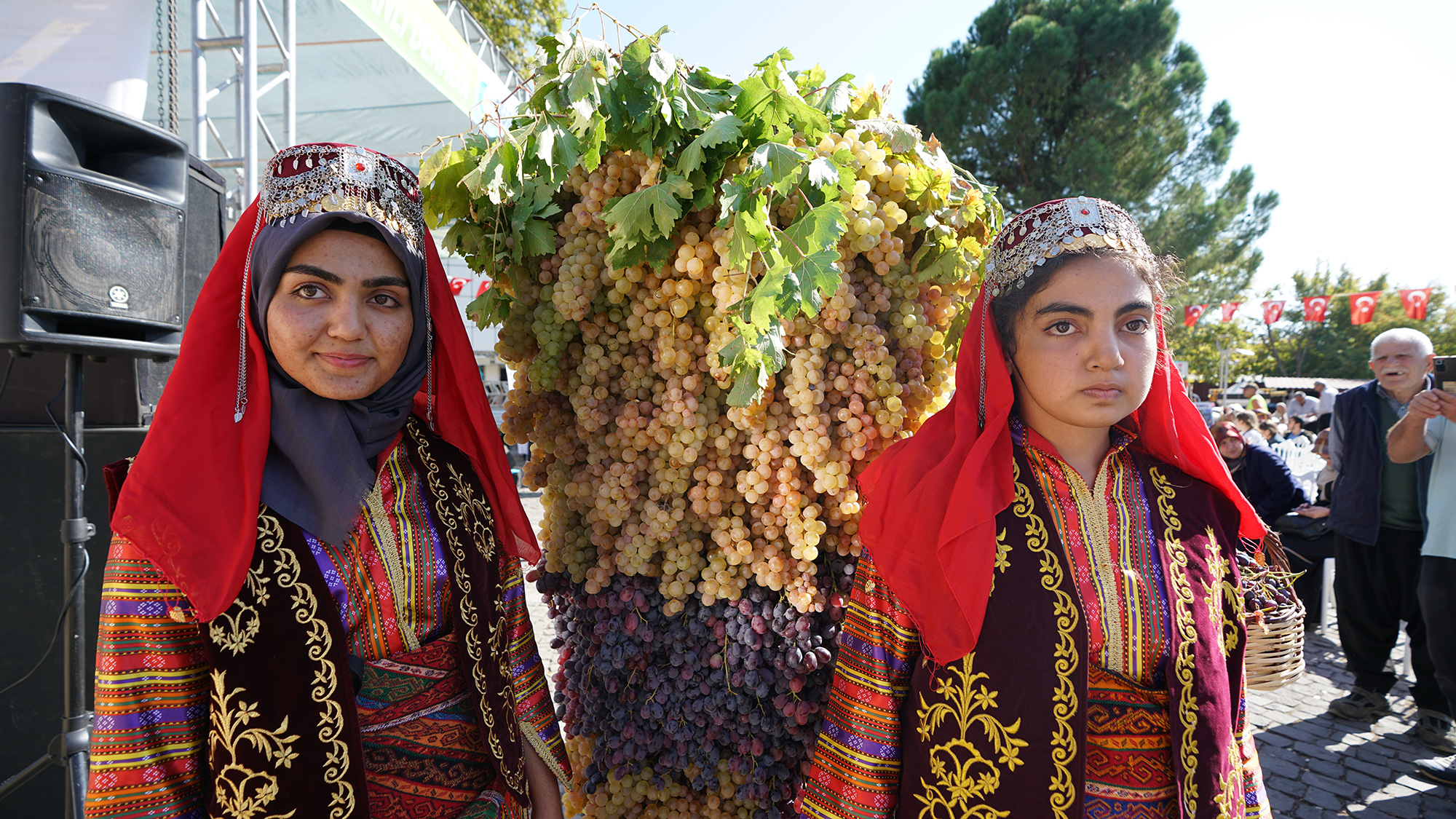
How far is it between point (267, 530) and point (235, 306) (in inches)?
17.0

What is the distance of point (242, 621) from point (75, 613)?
1395mm

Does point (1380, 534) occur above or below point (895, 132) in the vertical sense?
below

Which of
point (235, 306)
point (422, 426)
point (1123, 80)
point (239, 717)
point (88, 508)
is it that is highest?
point (1123, 80)

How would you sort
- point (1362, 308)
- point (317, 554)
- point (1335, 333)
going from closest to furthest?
point (317, 554) < point (1362, 308) < point (1335, 333)

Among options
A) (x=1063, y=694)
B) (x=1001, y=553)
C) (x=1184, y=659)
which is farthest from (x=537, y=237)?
(x=1184, y=659)

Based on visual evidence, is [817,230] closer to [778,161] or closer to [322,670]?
[778,161]

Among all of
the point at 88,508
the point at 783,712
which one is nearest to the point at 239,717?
the point at 783,712

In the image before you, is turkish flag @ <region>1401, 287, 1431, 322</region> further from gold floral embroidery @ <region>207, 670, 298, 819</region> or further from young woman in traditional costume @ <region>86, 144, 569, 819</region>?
gold floral embroidery @ <region>207, 670, 298, 819</region>

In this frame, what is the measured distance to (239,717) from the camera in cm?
115

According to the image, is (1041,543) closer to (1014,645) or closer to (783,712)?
(1014,645)

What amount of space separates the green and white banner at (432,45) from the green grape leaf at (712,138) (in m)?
4.75

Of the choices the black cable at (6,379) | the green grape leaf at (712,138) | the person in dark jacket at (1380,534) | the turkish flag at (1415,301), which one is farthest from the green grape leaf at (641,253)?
the turkish flag at (1415,301)

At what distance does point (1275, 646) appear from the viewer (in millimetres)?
1513

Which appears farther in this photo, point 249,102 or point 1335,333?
point 1335,333
